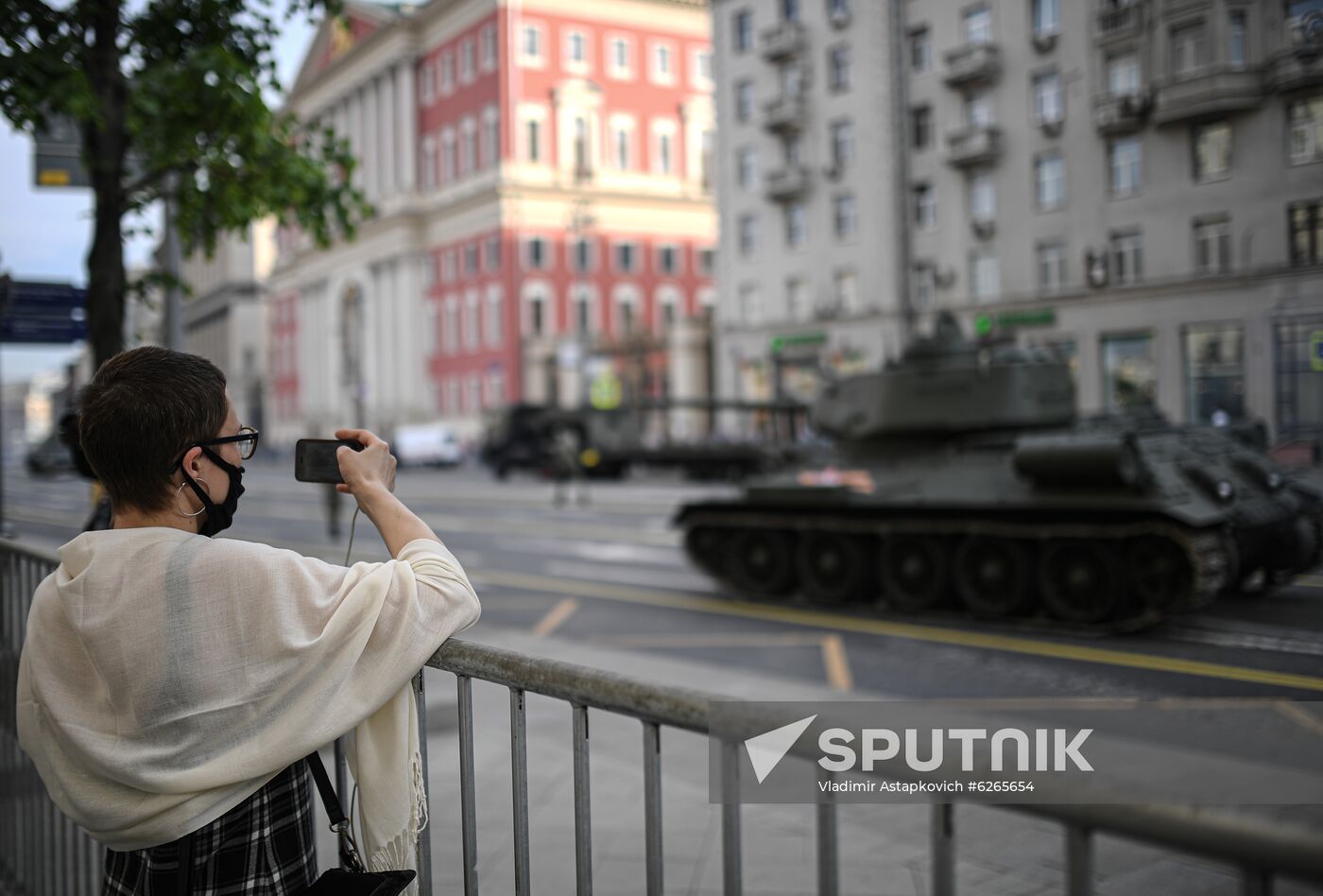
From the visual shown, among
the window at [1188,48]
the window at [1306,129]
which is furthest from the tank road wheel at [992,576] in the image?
the window at [1306,129]

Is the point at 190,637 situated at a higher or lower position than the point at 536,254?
lower

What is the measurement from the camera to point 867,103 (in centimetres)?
1246

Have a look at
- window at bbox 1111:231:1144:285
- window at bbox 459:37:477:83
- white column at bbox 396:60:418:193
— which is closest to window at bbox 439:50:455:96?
window at bbox 459:37:477:83

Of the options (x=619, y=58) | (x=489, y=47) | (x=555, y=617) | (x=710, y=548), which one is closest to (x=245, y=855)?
(x=555, y=617)

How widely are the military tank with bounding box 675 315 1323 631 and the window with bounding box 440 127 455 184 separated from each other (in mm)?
50745

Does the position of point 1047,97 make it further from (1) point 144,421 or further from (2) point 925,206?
(1) point 144,421

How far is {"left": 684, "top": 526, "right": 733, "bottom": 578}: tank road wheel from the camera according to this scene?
1381 centimetres

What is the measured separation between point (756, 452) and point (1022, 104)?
24.3m

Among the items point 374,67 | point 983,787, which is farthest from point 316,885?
point 374,67

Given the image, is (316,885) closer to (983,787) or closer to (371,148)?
(983,787)

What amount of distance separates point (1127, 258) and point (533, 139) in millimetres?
53357

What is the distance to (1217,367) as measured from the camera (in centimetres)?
593

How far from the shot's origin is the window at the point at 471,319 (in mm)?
61312

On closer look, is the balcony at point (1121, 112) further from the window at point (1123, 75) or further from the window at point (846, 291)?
the window at point (846, 291)
